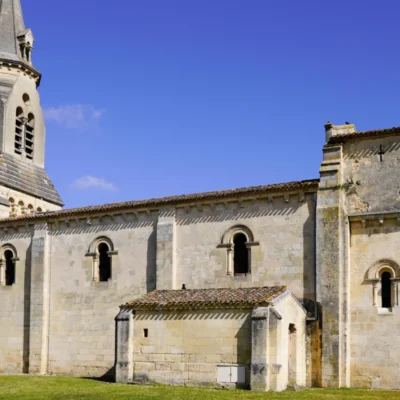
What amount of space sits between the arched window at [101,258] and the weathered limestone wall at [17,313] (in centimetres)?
374

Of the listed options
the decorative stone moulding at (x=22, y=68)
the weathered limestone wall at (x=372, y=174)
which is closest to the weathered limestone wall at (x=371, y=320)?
the weathered limestone wall at (x=372, y=174)

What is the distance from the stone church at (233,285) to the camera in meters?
24.9

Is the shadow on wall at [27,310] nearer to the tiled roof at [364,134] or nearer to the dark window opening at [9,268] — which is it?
the dark window opening at [9,268]

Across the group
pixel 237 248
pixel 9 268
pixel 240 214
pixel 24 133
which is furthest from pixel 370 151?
pixel 24 133

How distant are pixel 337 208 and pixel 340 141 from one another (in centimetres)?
259

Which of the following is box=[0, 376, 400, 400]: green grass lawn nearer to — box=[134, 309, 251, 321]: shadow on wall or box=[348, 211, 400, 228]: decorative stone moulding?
box=[134, 309, 251, 321]: shadow on wall

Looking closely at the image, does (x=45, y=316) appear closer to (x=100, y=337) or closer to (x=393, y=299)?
(x=100, y=337)

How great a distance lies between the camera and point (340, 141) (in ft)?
88.9

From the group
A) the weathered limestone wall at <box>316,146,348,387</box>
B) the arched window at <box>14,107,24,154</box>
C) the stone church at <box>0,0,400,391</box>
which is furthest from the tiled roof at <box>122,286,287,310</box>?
the arched window at <box>14,107,24,154</box>

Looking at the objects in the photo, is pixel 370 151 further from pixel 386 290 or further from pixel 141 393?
pixel 141 393

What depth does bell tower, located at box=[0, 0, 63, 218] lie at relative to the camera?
3919 centimetres

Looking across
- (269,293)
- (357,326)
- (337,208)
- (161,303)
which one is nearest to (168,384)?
(161,303)

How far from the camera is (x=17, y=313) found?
33.9 metres

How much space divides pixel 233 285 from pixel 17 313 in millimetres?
11261
